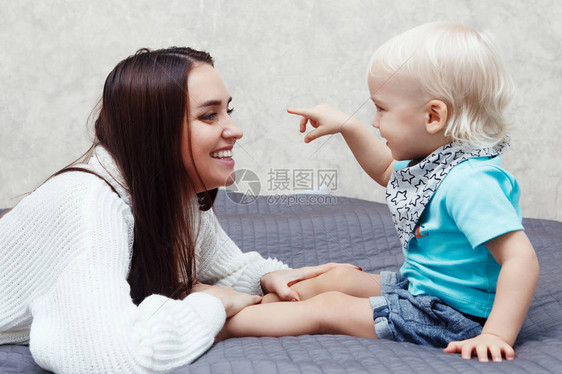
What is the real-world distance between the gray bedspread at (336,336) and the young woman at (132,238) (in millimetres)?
72

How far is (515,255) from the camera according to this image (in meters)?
0.88

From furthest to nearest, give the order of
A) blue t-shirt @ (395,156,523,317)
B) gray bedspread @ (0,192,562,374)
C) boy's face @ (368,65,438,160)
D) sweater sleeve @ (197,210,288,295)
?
sweater sleeve @ (197,210,288,295)
boy's face @ (368,65,438,160)
blue t-shirt @ (395,156,523,317)
gray bedspread @ (0,192,562,374)

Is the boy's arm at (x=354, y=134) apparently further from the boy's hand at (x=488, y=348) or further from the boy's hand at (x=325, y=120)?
the boy's hand at (x=488, y=348)

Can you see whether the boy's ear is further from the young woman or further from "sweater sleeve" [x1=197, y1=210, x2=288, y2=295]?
"sweater sleeve" [x1=197, y1=210, x2=288, y2=295]

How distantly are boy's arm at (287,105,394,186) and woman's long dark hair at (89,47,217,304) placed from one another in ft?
0.78

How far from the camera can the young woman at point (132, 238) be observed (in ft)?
2.83

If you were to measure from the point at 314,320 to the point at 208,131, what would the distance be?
362mm

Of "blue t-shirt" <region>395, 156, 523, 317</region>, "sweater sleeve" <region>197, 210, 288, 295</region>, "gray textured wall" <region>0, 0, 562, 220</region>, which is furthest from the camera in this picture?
"gray textured wall" <region>0, 0, 562, 220</region>

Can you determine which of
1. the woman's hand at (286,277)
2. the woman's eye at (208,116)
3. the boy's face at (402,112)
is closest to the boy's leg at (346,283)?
the woman's hand at (286,277)

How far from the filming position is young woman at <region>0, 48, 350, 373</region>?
0.86 m

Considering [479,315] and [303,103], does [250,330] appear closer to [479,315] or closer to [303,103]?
[479,315]

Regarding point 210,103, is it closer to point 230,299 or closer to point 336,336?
point 230,299

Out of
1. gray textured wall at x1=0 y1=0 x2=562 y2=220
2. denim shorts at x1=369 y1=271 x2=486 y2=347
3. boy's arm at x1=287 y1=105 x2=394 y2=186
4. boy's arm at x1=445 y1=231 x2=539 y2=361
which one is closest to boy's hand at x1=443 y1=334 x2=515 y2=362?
boy's arm at x1=445 y1=231 x2=539 y2=361

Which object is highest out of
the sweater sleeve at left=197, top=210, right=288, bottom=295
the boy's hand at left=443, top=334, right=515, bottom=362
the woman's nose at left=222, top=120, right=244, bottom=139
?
the woman's nose at left=222, top=120, right=244, bottom=139
